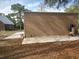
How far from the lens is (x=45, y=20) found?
110ft

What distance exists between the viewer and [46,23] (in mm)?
33438

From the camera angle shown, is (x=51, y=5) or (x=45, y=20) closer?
(x=51, y=5)

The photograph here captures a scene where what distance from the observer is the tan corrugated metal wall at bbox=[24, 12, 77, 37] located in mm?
32719

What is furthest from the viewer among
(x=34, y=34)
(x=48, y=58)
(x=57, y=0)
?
(x=34, y=34)

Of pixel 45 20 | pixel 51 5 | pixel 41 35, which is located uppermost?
pixel 51 5

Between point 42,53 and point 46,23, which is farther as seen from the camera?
point 46,23

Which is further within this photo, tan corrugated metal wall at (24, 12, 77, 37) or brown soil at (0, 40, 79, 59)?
tan corrugated metal wall at (24, 12, 77, 37)

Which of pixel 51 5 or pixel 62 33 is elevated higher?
pixel 51 5

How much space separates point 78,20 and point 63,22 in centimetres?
374

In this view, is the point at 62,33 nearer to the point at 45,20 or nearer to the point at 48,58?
the point at 45,20

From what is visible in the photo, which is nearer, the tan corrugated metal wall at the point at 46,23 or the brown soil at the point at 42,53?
the brown soil at the point at 42,53

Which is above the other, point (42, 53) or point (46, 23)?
point (46, 23)

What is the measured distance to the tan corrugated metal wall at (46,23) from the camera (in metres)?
32.7

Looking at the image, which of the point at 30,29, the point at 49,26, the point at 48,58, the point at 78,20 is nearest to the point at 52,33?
the point at 49,26
